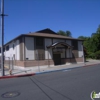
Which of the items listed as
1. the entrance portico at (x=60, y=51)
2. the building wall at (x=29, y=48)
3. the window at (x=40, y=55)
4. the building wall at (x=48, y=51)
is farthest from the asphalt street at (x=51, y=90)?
the entrance portico at (x=60, y=51)

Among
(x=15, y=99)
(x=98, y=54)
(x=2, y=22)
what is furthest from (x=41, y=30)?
(x=15, y=99)

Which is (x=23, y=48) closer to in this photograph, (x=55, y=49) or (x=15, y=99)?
(x=55, y=49)

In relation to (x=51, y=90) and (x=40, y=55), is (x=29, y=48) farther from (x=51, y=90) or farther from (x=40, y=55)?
(x=51, y=90)

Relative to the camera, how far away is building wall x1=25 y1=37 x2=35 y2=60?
71.0 ft

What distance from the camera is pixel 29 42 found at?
72.5 feet

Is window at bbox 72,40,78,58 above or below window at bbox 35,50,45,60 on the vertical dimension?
above

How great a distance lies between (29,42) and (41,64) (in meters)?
4.22

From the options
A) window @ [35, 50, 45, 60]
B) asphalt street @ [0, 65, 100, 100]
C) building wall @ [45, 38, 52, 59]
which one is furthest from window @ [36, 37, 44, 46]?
asphalt street @ [0, 65, 100, 100]

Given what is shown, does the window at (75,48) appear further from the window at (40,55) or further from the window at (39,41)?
the window at (39,41)

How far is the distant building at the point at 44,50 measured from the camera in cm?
2170

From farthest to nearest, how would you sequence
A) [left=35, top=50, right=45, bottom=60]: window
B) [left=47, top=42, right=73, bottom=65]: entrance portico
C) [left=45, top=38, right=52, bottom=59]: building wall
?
1. [left=47, top=42, right=73, bottom=65]: entrance portico
2. [left=45, top=38, right=52, bottom=59]: building wall
3. [left=35, top=50, right=45, bottom=60]: window

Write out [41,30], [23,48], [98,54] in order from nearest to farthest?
[23,48] → [41,30] → [98,54]

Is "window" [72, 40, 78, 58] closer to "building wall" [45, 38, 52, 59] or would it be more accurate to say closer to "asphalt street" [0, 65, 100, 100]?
"building wall" [45, 38, 52, 59]

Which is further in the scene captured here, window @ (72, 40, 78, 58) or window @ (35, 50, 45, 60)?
window @ (72, 40, 78, 58)
